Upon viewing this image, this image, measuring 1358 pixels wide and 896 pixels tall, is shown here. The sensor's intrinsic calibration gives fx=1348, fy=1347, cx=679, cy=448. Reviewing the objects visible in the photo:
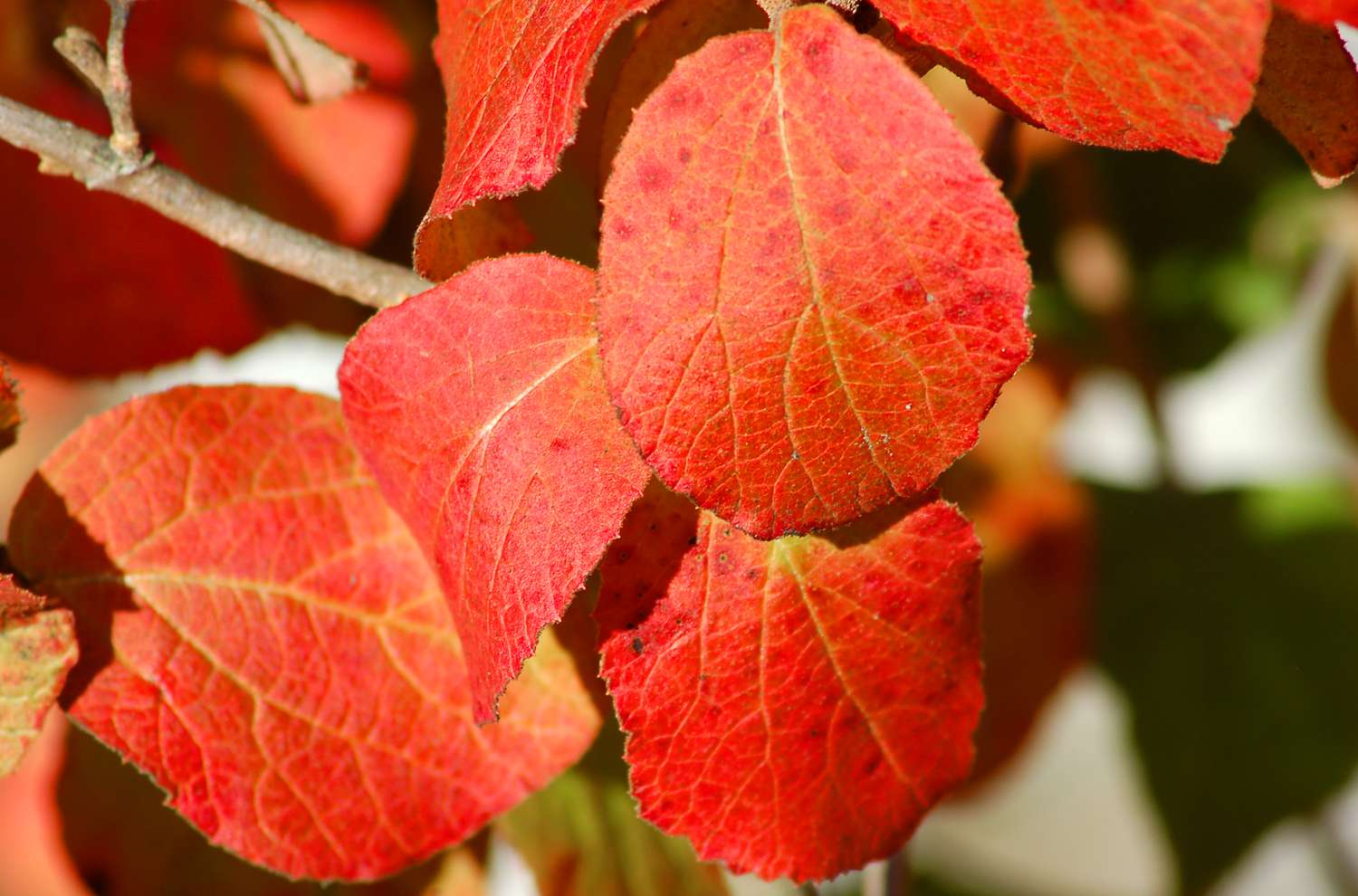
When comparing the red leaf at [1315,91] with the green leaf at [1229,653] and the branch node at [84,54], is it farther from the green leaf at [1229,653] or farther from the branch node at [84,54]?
the green leaf at [1229,653]

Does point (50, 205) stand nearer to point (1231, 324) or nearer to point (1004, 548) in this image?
point (1004, 548)

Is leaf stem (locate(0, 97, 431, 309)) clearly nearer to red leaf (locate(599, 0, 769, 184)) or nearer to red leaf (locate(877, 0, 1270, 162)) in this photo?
red leaf (locate(599, 0, 769, 184))

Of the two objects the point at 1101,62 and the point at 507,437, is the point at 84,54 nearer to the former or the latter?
the point at 507,437

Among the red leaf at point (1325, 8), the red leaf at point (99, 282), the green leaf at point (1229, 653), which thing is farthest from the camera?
the green leaf at point (1229, 653)

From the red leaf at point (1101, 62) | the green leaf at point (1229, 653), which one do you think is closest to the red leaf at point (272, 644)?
the red leaf at point (1101, 62)

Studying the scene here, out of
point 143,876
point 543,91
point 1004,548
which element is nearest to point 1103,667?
point 1004,548

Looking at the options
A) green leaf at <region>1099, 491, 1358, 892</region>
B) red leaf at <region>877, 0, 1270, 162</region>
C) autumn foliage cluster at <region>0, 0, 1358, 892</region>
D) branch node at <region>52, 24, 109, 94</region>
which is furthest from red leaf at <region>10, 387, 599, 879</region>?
green leaf at <region>1099, 491, 1358, 892</region>
